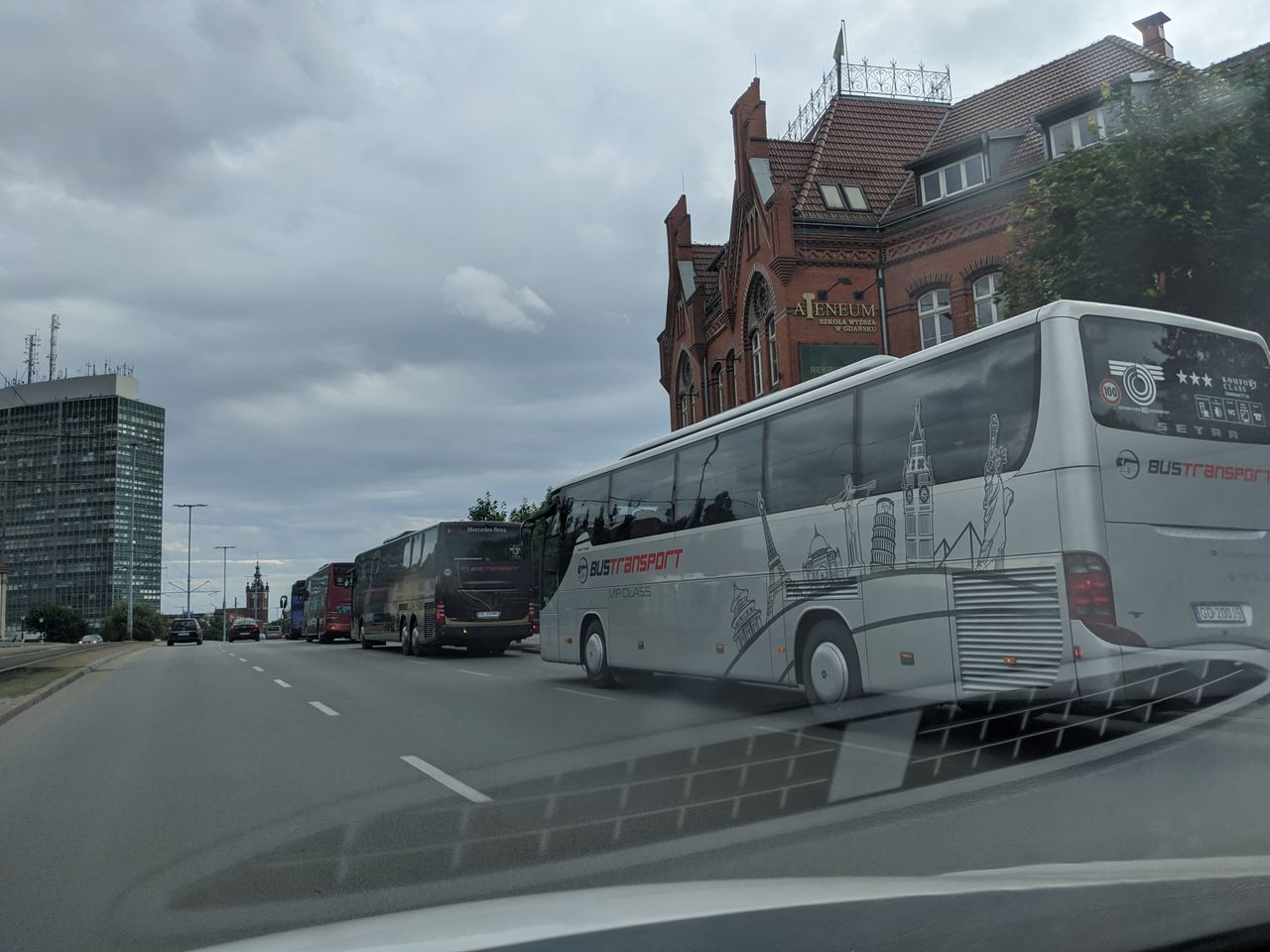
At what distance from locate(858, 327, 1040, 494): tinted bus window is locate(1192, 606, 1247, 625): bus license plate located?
1731 mm

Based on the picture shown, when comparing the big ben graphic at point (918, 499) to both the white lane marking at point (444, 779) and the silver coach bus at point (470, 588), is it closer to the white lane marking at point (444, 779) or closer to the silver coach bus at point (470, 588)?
the white lane marking at point (444, 779)

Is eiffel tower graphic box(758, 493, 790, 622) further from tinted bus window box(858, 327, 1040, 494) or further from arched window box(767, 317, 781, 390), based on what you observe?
arched window box(767, 317, 781, 390)

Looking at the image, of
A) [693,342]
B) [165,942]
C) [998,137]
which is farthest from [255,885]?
[693,342]

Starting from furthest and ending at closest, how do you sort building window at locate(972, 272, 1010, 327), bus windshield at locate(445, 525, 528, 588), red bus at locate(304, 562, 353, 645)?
1. red bus at locate(304, 562, 353, 645)
2. bus windshield at locate(445, 525, 528, 588)
3. building window at locate(972, 272, 1010, 327)

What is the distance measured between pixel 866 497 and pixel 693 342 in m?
28.3

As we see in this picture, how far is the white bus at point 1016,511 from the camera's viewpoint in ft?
24.2

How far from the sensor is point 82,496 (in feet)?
232

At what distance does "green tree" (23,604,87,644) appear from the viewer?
99.4 metres

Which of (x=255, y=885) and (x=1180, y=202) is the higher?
(x=1180, y=202)

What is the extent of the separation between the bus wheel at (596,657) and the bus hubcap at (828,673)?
552cm

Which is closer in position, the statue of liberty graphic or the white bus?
the white bus

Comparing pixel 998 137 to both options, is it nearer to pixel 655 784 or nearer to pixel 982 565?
pixel 982 565

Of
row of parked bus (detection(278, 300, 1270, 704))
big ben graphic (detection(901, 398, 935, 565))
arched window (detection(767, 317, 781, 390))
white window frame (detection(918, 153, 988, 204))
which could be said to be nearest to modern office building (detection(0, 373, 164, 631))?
arched window (detection(767, 317, 781, 390))

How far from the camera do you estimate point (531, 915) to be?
2260 millimetres
